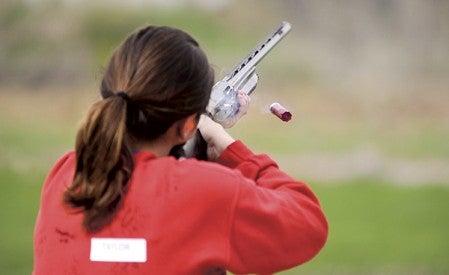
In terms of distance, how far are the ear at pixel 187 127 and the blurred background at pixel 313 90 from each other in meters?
2.95

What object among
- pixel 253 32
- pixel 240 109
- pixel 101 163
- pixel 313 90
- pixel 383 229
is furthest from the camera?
pixel 313 90

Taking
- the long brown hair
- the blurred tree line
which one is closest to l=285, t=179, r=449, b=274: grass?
the blurred tree line

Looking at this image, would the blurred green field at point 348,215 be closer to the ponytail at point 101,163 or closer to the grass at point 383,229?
the grass at point 383,229

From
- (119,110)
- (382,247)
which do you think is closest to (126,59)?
(119,110)

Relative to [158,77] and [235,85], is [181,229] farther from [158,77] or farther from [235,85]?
[235,85]

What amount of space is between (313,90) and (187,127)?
3493 mm

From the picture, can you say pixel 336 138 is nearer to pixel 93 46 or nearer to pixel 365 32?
pixel 365 32

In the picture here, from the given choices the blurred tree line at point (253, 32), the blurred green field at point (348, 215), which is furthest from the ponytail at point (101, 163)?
the blurred tree line at point (253, 32)

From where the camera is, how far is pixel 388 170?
4398 mm

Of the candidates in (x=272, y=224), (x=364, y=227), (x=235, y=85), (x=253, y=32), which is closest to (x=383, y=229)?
(x=364, y=227)

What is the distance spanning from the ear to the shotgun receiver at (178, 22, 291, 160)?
57 mm

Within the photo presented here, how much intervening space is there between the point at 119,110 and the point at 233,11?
346cm

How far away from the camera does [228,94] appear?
4.29 feet

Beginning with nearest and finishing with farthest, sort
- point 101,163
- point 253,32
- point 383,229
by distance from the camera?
1. point 101,163
2. point 383,229
3. point 253,32
